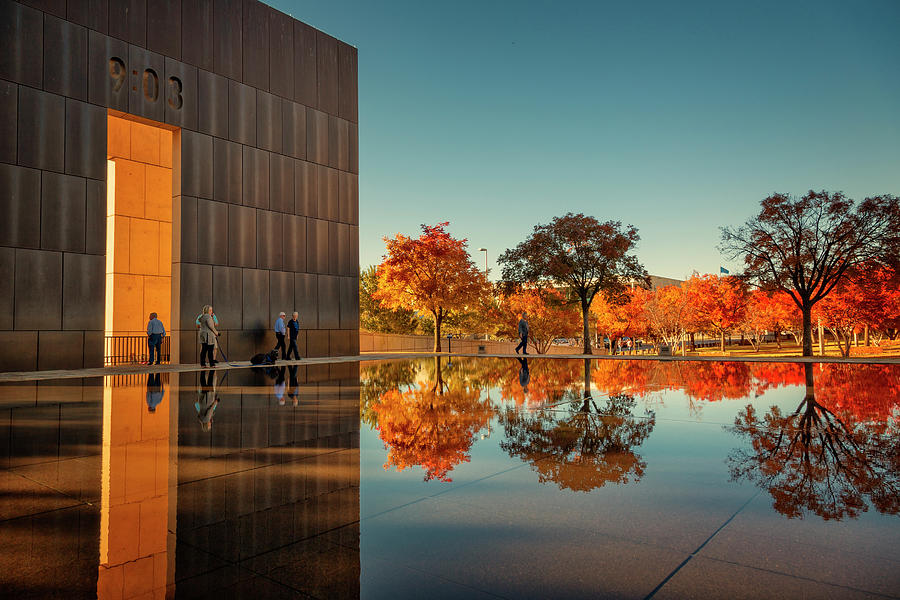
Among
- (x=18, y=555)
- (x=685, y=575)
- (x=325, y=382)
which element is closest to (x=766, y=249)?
(x=325, y=382)

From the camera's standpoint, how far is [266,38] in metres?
24.3

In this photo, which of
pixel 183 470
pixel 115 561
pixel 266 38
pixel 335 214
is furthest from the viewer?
pixel 335 214

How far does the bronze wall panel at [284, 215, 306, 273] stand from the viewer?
2464 cm

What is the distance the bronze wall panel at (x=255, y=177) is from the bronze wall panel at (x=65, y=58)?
236 inches

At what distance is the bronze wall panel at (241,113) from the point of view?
22.9 meters

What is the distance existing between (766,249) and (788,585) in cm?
2627

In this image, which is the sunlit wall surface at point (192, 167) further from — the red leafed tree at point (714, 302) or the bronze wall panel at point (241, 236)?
the red leafed tree at point (714, 302)

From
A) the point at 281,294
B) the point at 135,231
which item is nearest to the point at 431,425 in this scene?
the point at 281,294

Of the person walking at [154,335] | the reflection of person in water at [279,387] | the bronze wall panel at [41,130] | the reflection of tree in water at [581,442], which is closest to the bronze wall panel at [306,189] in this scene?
the person walking at [154,335]

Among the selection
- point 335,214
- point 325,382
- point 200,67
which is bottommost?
point 325,382

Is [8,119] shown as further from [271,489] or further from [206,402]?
[271,489]

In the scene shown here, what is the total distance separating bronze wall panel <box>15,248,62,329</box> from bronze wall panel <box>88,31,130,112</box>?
5.48 m

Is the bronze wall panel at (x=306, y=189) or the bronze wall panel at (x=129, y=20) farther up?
the bronze wall panel at (x=129, y=20)

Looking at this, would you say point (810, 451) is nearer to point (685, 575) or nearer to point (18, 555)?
point (685, 575)
